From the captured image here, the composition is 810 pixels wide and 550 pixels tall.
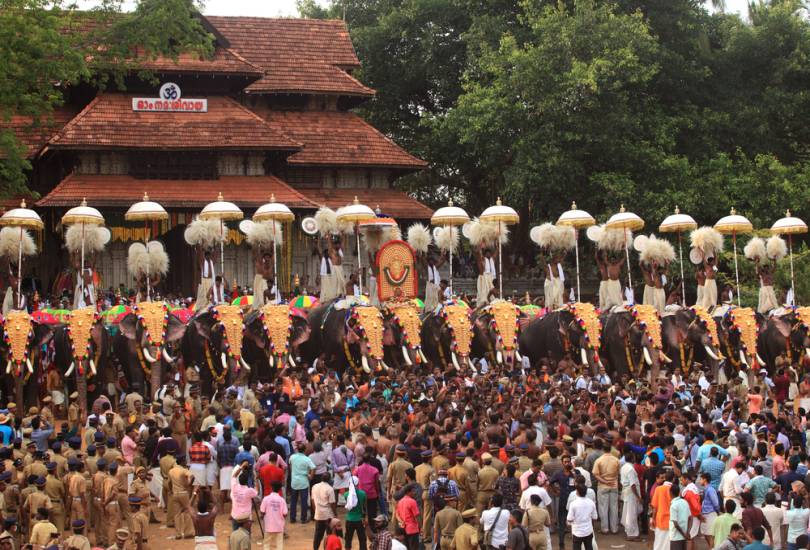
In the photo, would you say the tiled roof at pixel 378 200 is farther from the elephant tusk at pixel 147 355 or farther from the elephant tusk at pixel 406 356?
the elephant tusk at pixel 147 355

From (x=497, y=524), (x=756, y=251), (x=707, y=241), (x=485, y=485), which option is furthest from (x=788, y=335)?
(x=497, y=524)

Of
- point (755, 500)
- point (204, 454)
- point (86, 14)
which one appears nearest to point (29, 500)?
point (204, 454)

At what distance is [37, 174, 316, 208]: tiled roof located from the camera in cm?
3416

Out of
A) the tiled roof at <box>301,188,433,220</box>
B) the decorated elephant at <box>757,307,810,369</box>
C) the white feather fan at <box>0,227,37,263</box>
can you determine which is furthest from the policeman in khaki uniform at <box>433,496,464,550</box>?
A: the tiled roof at <box>301,188,433,220</box>

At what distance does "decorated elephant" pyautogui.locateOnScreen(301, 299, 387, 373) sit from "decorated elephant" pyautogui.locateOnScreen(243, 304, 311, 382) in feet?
2.09

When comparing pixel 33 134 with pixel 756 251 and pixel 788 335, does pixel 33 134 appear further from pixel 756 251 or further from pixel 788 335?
pixel 788 335

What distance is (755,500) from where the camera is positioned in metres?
15.3

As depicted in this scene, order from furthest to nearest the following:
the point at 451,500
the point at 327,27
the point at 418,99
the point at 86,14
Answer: the point at 418,99, the point at 327,27, the point at 86,14, the point at 451,500

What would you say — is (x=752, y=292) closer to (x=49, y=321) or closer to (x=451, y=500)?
(x=49, y=321)

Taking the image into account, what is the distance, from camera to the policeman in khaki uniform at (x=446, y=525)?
46.1 feet

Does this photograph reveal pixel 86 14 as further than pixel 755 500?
Yes

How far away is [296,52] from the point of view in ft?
138

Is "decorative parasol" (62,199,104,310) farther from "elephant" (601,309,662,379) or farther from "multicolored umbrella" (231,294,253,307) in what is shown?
"elephant" (601,309,662,379)

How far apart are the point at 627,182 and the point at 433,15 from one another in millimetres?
10585
